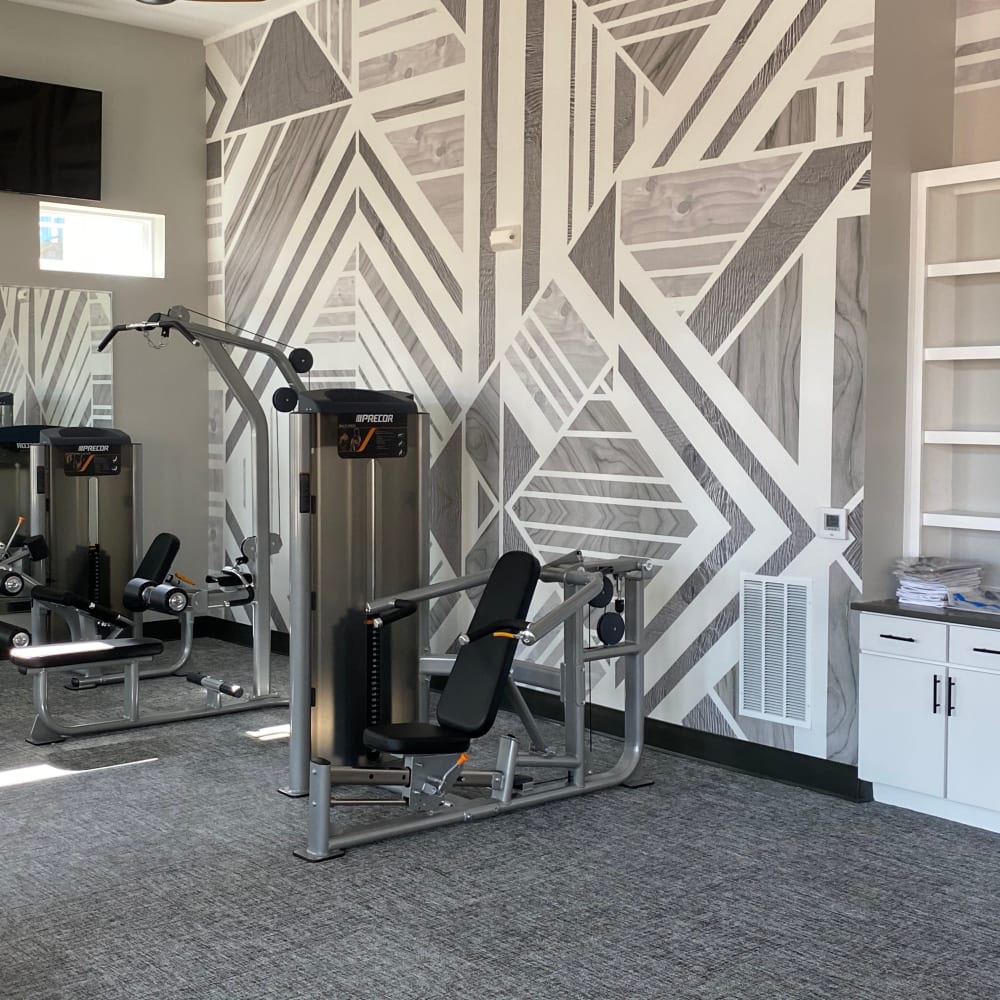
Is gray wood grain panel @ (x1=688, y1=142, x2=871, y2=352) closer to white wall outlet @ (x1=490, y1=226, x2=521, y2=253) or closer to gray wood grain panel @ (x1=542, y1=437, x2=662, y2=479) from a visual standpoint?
gray wood grain panel @ (x1=542, y1=437, x2=662, y2=479)

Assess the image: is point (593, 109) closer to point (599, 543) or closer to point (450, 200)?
point (450, 200)

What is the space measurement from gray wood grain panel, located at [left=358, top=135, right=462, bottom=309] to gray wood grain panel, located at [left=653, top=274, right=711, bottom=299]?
4.24 feet

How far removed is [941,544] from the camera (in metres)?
4.75

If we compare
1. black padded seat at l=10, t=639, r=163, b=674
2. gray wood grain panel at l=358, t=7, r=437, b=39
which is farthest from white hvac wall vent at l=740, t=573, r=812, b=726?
gray wood grain panel at l=358, t=7, r=437, b=39

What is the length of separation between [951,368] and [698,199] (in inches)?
47.3

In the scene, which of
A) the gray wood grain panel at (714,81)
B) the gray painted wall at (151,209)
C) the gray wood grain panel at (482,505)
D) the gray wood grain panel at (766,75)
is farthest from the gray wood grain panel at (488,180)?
the gray painted wall at (151,209)

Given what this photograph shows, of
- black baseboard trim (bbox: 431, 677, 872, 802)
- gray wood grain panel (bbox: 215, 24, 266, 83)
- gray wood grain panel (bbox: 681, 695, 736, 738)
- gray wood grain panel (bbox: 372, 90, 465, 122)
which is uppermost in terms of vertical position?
gray wood grain panel (bbox: 215, 24, 266, 83)

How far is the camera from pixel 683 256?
16.6 feet

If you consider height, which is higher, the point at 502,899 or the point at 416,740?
the point at 416,740

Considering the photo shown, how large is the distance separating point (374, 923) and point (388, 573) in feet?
5.54

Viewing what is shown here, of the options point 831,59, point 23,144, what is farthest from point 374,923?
point 23,144

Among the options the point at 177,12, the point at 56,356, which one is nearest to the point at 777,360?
the point at 56,356

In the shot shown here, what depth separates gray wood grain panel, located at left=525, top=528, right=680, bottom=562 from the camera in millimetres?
5211

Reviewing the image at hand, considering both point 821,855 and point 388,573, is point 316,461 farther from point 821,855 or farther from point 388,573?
point 821,855
